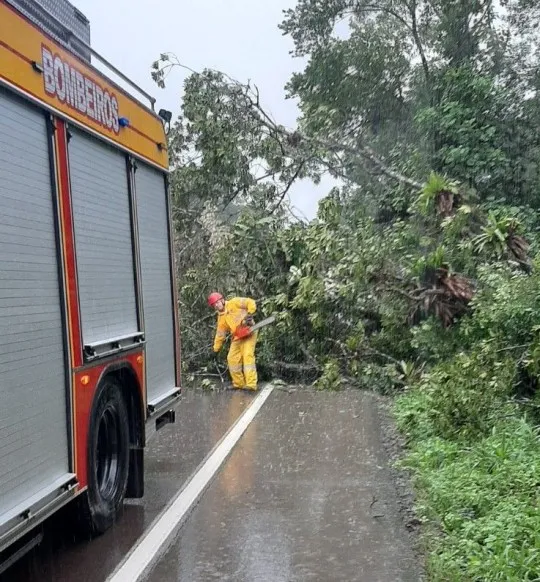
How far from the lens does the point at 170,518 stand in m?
5.86

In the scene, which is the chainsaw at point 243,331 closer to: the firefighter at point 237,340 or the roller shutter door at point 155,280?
the firefighter at point 237,340

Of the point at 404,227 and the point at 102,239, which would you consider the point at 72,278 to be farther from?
the point at 404,227

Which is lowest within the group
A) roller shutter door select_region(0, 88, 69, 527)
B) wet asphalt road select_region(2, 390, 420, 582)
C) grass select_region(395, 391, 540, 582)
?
wet asphalt road select_region(2, 390, 420, 582)

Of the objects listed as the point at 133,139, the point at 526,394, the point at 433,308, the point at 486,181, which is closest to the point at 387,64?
the point at 486,181

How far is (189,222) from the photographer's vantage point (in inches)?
634

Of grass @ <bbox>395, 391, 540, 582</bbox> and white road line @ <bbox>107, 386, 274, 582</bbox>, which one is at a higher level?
grass @ <bbox>395, 391, 540, 582</bbox>

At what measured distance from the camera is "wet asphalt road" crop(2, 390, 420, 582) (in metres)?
4.84

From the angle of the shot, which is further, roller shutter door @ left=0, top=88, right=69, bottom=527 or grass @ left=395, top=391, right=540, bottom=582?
grass @ left=395, top=391, right=540, bottom=582

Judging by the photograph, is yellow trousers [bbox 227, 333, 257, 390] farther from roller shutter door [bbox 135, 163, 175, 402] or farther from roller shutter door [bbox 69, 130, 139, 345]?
roller shutter door [bbox 69, 130, 139, 345]

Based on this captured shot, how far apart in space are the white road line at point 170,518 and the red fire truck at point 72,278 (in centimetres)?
34

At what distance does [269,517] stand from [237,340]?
23.2 feet

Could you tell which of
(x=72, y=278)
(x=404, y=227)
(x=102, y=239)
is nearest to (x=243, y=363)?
(x=404, y=227)

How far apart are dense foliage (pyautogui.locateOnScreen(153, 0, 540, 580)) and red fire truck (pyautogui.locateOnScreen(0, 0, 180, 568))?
2.28m

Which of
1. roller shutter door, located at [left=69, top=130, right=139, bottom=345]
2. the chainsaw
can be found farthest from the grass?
the chainsaw
